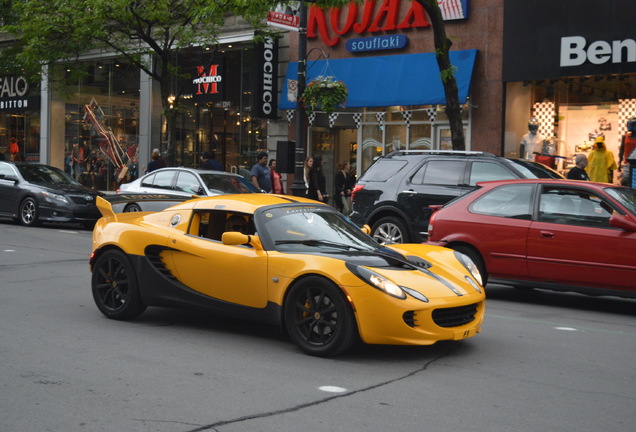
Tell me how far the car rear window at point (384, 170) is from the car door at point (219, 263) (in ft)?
20.6

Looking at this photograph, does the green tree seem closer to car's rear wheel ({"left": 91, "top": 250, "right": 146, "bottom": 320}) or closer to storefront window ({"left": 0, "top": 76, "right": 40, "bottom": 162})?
car's rear wheel ({"left": 91, "top": 250, "right": 146, "bottom": 320})

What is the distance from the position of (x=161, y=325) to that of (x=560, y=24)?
14280 millimetres

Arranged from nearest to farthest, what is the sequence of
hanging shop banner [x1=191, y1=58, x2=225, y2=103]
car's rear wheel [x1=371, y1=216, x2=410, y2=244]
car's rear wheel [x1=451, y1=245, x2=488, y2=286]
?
car's rear wheel [x1=451, y1=245, x2=488, y2=286] → car's rear wheel [x1=371, y1=216, x2=410, y2=244] → hanging shop banner [x1=191, y1=58, x2=225, y2=103]

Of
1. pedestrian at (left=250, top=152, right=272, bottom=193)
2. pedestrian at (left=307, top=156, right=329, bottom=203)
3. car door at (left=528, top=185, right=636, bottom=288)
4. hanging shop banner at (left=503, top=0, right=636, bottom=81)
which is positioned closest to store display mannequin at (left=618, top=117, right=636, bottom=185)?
hanging shop banner at (left=503, top=0, right=636, bottom=81)

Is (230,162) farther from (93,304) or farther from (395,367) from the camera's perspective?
(395,367)

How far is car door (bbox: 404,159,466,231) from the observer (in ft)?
42.5

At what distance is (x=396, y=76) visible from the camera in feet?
70.5

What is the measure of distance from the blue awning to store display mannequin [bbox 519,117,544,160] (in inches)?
69.3

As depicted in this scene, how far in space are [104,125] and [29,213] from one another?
11895 millimetres

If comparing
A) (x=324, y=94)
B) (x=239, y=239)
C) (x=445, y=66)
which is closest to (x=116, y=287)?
(x=239, y=239)

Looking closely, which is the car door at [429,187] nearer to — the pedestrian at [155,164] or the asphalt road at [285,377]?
the asphalt road at [285,377]

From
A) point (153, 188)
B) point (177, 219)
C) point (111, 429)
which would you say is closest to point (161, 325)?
point (177, 219)

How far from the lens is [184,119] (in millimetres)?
27359

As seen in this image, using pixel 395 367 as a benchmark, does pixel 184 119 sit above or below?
above
